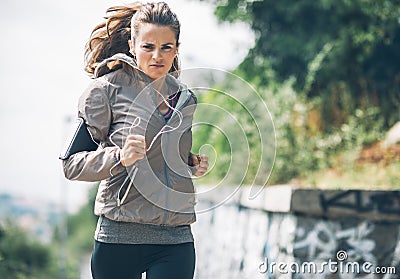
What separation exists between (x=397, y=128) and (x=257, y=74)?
329cm

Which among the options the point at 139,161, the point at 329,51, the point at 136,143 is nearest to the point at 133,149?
the point at 136,143

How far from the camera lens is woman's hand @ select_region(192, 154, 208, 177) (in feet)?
10.6

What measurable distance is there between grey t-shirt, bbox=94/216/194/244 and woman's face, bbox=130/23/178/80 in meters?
0.57

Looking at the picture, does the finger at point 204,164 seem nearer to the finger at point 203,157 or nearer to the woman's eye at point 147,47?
the finger at point 203,157

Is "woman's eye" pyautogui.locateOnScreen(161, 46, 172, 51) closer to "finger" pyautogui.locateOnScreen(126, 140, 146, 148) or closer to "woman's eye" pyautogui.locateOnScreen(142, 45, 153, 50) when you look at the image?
"woman's eye" pyautogui.locateOnScreen(142, 45, 153, 50)

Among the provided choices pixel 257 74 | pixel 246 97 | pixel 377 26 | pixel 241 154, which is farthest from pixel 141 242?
pixel 257 74

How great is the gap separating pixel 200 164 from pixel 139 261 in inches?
17.2

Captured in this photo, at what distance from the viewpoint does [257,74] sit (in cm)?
1320

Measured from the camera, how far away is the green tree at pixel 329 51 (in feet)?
37.4

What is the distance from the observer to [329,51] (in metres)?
11.8

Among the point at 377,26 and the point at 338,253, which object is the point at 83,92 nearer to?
the point at 338,253

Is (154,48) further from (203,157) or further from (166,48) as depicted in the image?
(203,157)

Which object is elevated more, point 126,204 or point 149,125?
point 149,125

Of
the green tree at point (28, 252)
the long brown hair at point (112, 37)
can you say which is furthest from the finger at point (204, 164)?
the green tree at point (28, 252)
